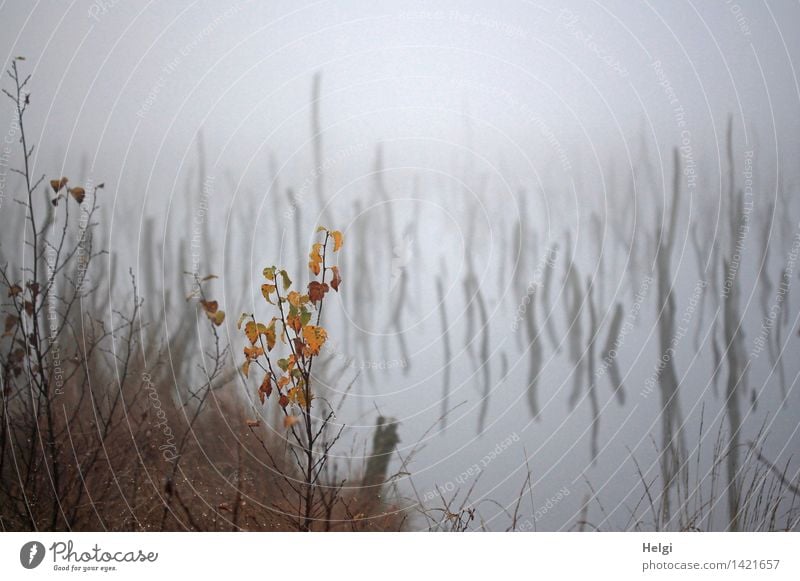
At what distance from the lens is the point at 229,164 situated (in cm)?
240

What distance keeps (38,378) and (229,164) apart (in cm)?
72

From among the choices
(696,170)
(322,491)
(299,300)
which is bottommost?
(322,491)

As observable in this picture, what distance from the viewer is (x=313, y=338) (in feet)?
7.64

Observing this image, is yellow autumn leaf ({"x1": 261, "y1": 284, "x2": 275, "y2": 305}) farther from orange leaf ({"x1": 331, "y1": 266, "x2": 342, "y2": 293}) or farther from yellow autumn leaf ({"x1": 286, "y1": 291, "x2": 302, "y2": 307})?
orange leaf ({"x1": 331, "y1": 266, "x2": 342, "y2": 293})

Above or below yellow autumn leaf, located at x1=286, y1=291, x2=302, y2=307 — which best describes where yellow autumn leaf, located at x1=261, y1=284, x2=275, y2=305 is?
above

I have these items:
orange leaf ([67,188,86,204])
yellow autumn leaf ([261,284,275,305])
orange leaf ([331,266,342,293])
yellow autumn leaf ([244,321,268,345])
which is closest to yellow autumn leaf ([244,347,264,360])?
yellow autumn leaf ([244,321,268,345])

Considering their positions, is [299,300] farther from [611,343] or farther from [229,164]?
[611,343]
